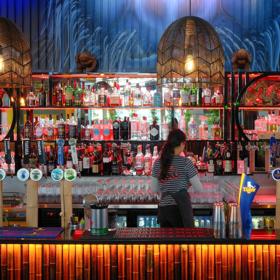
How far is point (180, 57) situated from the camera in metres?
3.54

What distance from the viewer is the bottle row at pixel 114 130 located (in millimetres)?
→ 6797

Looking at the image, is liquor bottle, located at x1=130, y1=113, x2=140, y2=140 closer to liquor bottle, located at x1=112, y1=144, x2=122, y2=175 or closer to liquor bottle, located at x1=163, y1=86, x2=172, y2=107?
liquor bottle, located at x1=112, y1=144, x2=122, y2=175

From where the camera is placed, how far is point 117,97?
268 inches

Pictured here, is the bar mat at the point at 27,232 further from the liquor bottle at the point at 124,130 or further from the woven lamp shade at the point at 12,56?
the liquor bottle at the point at 124,130

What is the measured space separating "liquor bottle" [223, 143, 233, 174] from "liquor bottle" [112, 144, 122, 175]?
1.26 meters

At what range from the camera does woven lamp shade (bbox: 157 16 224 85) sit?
139 inches

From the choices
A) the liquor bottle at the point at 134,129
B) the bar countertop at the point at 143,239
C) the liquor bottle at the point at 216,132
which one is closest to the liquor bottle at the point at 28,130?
the liquor bottle at the point at 134,129

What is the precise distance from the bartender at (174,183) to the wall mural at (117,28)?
2218mm

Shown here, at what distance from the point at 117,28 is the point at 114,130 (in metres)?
1.28

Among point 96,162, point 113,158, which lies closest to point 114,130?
point 113,158

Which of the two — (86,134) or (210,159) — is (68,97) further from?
(210,159)

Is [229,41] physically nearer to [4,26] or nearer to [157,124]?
[157,124]

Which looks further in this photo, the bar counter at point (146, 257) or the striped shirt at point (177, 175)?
the striped shirt at point (177, 175)

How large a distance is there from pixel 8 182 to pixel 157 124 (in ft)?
6.52
